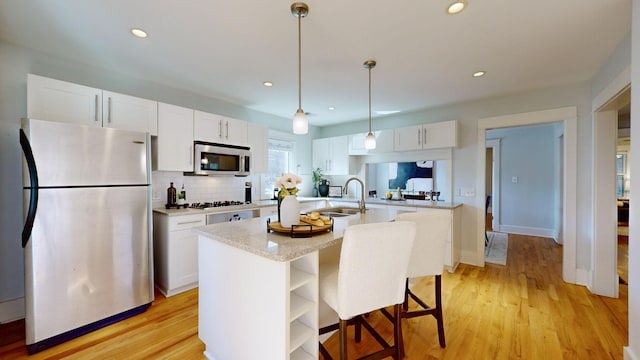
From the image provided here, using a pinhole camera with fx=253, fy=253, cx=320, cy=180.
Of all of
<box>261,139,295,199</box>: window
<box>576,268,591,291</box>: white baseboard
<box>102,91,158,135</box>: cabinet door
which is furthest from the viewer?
<box>261,139,295,199</box>: window

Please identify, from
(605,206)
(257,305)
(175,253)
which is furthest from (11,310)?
(605,206)

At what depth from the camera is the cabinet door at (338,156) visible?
4.88 metres

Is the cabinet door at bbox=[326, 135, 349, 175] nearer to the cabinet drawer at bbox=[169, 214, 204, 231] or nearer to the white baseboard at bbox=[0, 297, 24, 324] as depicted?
the cabinet drawer at bbox=[169, 214, 204, 231]

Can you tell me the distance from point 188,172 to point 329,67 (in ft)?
7.29

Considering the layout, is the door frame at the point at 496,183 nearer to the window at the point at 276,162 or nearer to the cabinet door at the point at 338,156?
the cabinet door at the point at 338,156

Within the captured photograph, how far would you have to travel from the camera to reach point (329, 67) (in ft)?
8.64

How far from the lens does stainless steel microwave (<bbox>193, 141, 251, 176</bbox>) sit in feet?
10.6

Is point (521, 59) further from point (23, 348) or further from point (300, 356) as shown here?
point (23, 348)

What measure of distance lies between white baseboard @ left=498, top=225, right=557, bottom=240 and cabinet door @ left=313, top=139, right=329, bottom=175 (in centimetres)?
451

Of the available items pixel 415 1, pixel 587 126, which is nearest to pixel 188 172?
pixel 415 1

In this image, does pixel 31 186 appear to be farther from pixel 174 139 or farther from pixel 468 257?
pixel 468 257

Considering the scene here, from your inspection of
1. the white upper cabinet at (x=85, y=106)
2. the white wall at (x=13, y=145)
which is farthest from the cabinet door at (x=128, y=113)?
the white wall at (x=13, y=145)

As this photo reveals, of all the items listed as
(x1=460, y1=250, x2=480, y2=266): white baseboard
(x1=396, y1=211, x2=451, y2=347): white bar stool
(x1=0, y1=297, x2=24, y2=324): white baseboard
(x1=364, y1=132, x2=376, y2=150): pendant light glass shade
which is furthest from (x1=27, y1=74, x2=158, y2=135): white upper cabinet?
(x1=460, y1=250, x2=480, y2=266): white baseboard

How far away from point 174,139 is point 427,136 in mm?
3549
